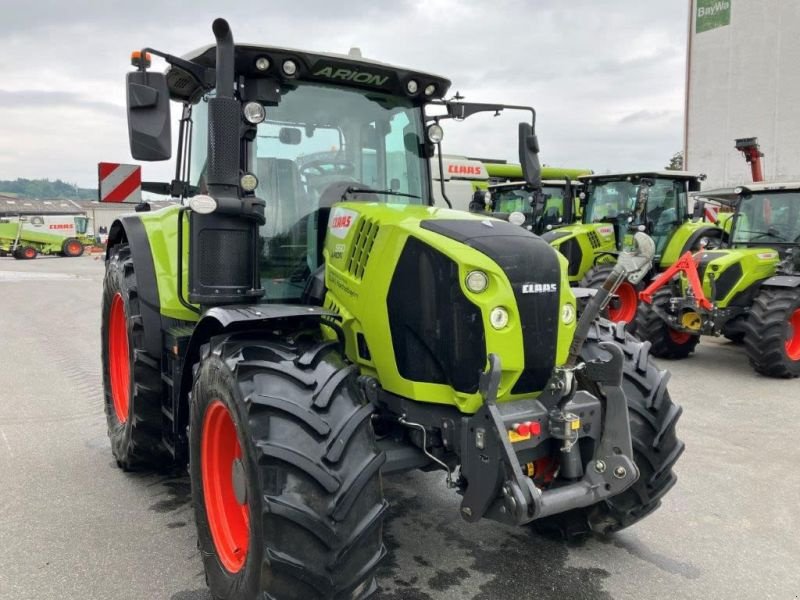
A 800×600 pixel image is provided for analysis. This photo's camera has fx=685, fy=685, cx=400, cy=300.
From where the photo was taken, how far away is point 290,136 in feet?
11.3

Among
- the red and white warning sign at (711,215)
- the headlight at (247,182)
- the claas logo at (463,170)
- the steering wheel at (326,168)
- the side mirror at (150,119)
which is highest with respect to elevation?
the claas logo at (463,170)

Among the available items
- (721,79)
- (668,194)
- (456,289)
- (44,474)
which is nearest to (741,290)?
(668,194)

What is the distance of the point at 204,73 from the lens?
10.0 ft

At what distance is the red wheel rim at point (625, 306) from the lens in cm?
984

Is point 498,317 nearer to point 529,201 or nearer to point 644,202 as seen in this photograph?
point 644,202

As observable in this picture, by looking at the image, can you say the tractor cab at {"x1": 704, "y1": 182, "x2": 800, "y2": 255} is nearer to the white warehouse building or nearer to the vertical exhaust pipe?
the vertical exhaust pipe

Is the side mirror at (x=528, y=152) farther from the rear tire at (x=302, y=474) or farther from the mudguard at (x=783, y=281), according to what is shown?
the mudguard at (x=783, y=281)

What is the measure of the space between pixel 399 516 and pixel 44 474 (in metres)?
2.37

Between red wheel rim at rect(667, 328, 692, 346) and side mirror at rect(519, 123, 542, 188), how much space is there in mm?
5392

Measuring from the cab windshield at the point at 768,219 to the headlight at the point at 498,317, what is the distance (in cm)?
717

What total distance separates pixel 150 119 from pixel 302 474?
5.25 feet

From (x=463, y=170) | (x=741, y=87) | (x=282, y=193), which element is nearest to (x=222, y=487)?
(x=282, y=193)

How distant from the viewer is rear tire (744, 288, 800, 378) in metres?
7.29

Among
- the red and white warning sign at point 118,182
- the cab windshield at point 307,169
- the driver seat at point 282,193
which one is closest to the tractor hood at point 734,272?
the cab windshield at point 307,169
